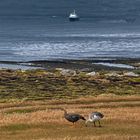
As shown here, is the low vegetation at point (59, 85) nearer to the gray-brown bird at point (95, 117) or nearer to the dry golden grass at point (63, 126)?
the dry golden grass at point (63, 126)

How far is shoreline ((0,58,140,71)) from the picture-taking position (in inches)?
3973

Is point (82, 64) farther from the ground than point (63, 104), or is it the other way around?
point (63, 104)

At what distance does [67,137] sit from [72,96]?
32148mm

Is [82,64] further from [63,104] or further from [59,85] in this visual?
[63,104]

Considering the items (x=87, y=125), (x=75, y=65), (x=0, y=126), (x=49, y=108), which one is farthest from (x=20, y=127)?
(x=75, y=65)

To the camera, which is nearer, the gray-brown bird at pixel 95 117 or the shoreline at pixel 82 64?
the gray-brown bird at pixel 95 117

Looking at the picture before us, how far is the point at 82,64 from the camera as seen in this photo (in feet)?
345

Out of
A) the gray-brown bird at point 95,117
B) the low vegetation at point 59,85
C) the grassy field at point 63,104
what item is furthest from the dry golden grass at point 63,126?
the low vegetation at point 59,85

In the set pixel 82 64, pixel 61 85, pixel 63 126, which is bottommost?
pixel 82 64

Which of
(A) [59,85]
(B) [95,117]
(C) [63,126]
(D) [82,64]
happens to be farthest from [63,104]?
(D) [82,64]

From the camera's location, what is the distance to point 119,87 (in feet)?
235

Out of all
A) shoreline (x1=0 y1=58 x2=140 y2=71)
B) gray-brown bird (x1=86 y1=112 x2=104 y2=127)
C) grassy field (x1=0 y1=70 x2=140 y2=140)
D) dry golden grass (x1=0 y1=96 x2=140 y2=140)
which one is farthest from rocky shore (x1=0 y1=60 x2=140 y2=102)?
gray-brown bird (x1=86 y1=112 x2=104 y2=127)

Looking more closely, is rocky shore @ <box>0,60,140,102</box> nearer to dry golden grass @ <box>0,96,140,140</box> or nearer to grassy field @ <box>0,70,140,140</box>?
grassy field @ <box>0,70,140,140</box>

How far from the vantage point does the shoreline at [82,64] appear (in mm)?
100906
